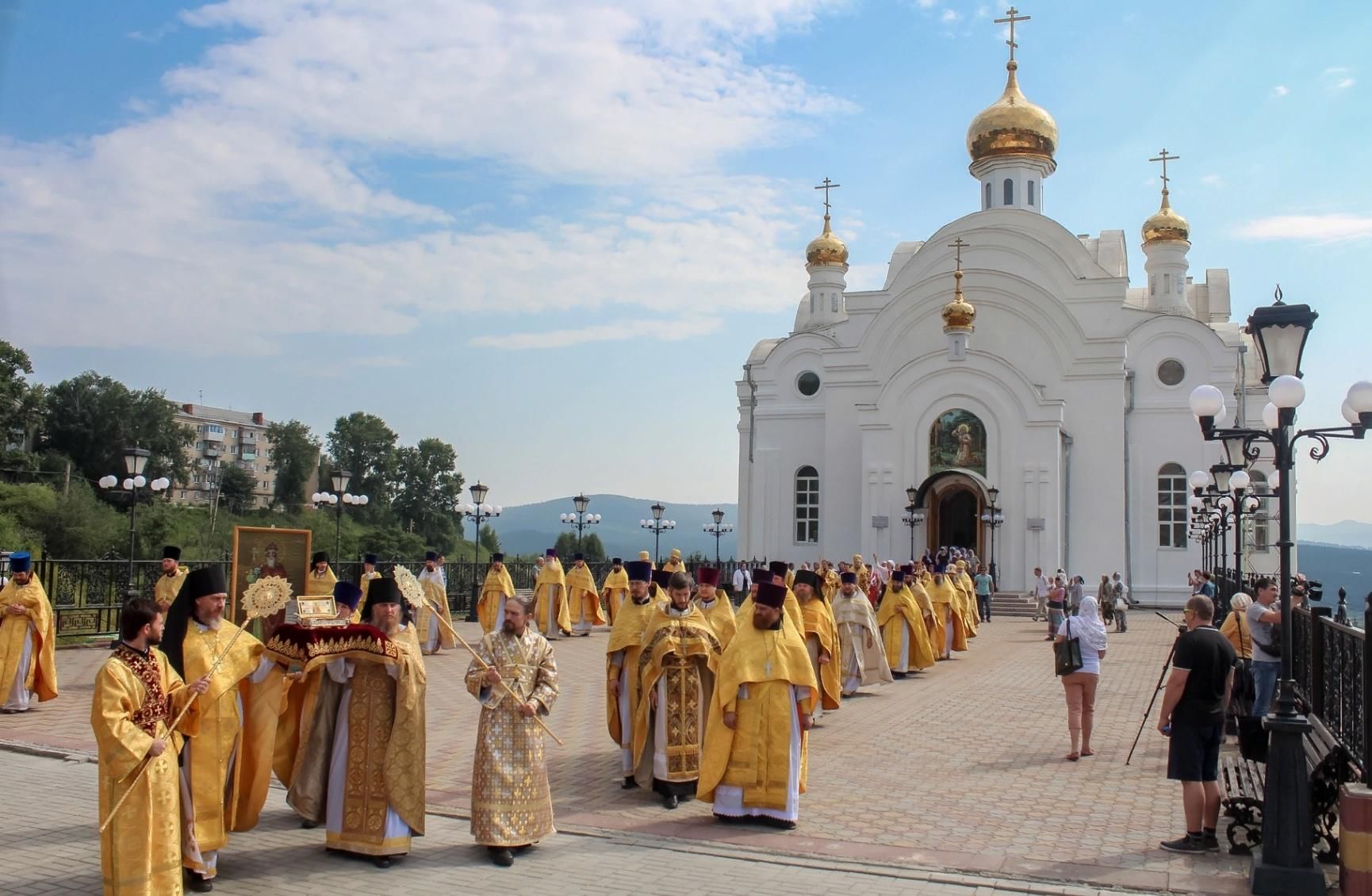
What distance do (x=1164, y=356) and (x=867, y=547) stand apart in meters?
10.3

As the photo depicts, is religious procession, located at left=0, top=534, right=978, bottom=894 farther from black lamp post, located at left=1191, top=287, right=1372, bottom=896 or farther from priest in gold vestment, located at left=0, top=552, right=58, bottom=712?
priest in gold vestment, located at left=0, top=552, right=58, bottom=712

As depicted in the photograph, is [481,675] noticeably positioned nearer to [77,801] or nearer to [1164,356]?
[77,801]

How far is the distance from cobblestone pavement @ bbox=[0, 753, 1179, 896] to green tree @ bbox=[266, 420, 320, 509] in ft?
205

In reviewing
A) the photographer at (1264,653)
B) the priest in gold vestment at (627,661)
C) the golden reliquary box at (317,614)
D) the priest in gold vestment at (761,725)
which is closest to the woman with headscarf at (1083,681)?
the photographer at (1264,653)

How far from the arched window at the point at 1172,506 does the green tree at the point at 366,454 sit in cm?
4983

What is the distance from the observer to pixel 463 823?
23.4 feet

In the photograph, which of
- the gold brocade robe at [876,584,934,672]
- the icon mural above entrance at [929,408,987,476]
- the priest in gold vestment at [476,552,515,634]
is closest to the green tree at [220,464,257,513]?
the icon mural above entrance at [929,408,987,476]

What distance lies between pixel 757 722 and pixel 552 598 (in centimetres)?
1332

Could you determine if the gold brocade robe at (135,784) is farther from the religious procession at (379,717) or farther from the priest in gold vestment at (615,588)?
the priest in gold vestment at (615,588)

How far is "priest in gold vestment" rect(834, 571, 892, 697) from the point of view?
43.1 ft

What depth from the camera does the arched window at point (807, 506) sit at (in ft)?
116

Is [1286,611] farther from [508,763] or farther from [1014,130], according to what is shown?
[1014,130]

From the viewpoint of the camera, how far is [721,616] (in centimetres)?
870

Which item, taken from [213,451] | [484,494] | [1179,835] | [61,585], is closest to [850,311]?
[484,494]
